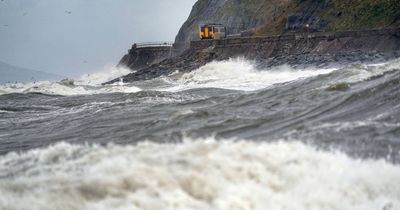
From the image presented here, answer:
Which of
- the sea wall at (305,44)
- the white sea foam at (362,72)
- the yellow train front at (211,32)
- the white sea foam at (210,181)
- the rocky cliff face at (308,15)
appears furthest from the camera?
the yellow train front at (211,32)

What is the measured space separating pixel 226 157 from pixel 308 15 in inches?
1775

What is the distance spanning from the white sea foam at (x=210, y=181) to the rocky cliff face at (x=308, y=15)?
3600 cm

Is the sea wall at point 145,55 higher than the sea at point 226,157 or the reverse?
the reverse

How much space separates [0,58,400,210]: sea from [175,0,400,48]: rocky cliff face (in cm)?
3073

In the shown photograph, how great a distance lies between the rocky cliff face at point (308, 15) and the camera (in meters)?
45.3

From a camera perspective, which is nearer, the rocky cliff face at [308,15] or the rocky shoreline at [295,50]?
the rocky shoreline at [295,50]

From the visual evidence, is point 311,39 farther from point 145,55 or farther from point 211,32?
point 145,55

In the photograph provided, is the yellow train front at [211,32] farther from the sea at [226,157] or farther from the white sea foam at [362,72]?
the sea at [226,157]

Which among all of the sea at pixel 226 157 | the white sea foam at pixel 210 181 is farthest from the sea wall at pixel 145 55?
the white sea foam at pixel 210 181

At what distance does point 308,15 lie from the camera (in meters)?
51.8

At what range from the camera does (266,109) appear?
14641mm

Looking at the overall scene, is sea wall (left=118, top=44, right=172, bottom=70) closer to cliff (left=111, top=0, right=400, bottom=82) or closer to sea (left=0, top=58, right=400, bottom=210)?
cliff (left=111, top=0, right=400, bottom=82)

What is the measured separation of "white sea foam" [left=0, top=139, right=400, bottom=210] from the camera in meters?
7.11

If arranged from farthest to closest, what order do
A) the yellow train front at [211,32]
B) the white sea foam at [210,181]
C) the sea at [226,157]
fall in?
the yellow train front at [211,32]
the sea at [226,157]
the white sea foam at [210,181]
